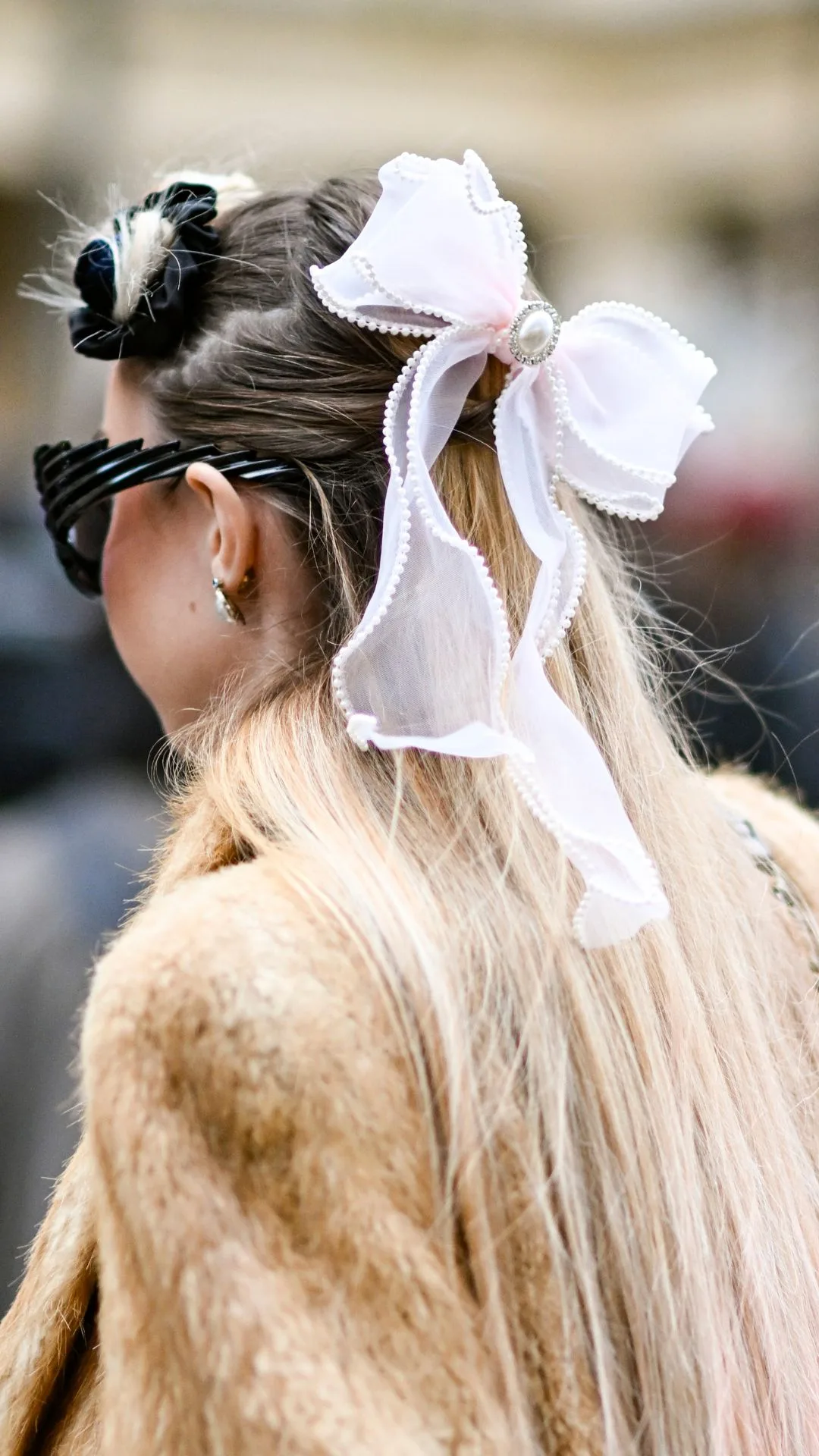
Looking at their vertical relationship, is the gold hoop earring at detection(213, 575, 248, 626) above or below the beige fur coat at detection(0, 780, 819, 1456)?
above

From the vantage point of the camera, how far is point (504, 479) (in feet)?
2.80

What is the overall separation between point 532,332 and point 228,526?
0.30 meters

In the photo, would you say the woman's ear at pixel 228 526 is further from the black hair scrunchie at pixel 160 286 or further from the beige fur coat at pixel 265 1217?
the beige fur coat at pixel 265 1217

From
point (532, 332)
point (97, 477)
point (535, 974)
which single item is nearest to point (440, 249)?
point (532, 332)

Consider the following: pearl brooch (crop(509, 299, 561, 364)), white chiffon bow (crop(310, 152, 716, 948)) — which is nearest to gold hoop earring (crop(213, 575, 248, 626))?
white chiffon bow (crop(310, 152, 716, 948))

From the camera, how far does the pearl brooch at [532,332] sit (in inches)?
33.3

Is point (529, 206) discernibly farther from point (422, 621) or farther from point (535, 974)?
point (535, 974)

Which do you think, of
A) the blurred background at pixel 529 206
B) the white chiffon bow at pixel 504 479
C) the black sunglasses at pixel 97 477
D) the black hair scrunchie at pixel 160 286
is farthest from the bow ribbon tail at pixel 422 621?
the blurred background at pixel 529 206

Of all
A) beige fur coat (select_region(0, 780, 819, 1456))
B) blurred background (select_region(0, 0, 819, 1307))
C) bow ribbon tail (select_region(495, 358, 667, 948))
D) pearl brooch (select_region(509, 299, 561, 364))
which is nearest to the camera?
beige fur coat (select_region(0, 780, 819, 1456))

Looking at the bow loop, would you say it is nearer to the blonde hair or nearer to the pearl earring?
the blonde hair

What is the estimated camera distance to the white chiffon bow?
796mm

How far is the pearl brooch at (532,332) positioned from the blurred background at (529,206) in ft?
3.67

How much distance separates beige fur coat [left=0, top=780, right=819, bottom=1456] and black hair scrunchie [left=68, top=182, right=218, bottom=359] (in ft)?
1.95

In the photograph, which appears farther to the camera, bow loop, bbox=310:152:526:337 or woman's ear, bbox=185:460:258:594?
woman's ear, bbox=185:460:258:594
